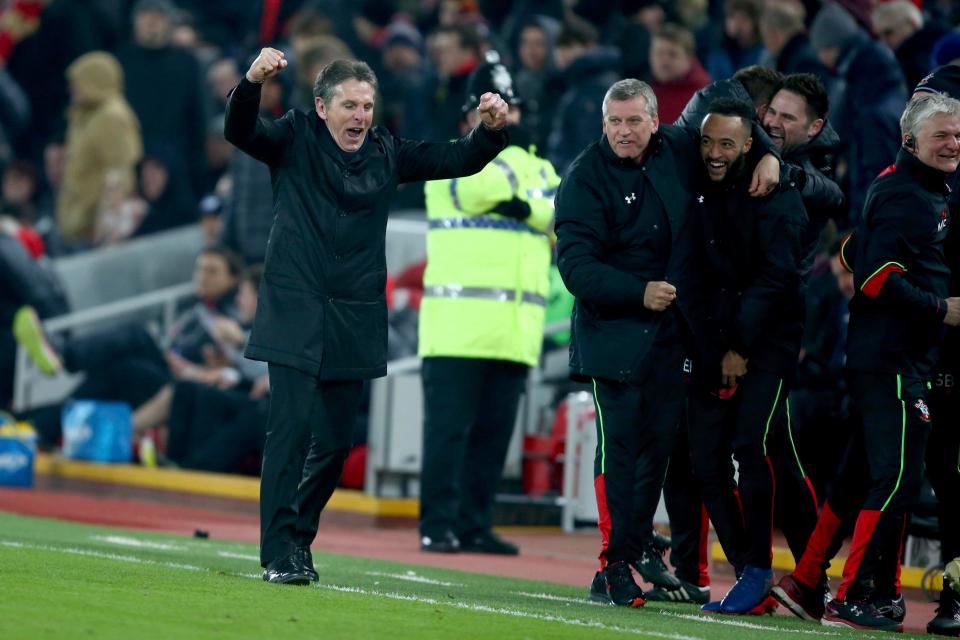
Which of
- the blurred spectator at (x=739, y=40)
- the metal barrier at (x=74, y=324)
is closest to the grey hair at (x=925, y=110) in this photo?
the blurred spectator at (x=739, y=40)

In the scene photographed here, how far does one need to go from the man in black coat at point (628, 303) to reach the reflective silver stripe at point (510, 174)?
2.93m

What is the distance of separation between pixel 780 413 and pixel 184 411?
291 inches

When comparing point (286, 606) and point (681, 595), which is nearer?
point (286, 606)

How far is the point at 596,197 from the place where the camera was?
820 cm

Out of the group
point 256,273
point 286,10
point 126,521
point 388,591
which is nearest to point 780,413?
point 388,591

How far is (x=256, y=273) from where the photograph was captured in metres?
15.1

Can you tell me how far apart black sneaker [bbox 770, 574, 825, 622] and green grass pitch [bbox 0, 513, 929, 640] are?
9 cm

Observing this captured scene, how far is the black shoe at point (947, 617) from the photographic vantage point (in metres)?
8.03

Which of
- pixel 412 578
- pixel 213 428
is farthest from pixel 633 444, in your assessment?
pixel 213 428

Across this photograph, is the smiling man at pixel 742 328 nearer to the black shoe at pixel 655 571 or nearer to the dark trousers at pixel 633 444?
the dark trousers at pixel 633 444

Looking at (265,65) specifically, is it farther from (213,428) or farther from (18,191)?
(18,191)

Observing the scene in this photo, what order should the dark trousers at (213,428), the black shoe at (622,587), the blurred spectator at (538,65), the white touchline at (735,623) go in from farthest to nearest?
the blurred spectator at (538,65)
the dark trousers at (213,428)
the black shoe at (622,587)
the white touchline at (735,623)

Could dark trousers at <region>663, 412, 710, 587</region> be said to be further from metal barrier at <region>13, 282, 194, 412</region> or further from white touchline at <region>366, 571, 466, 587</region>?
metal barrier at <region>13, 282, 194, 412</region>

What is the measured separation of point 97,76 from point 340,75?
10977 mm
